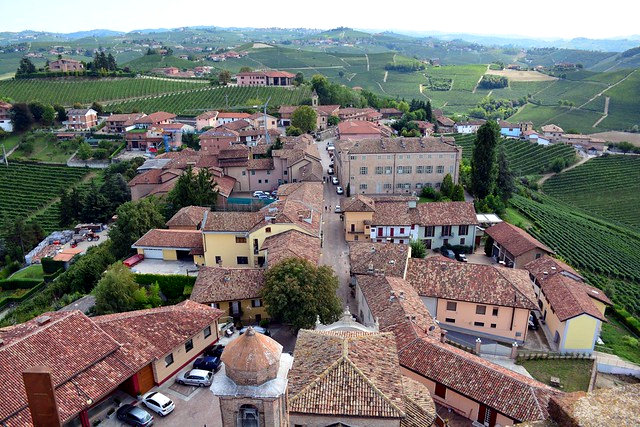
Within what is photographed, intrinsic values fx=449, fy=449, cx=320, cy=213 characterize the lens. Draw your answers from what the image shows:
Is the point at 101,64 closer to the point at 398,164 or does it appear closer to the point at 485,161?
the point at 398,164

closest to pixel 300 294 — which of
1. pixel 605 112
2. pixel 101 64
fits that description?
pixel 101 64

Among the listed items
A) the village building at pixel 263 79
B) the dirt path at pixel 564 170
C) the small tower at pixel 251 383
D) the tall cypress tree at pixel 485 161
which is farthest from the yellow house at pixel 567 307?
the village building at pixel 263 79

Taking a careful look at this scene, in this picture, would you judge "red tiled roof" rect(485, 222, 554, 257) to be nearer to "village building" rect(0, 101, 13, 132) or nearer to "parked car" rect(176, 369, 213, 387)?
"parked car" rect(176, 369, 213, 387)

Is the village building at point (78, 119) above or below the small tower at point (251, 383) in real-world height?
below

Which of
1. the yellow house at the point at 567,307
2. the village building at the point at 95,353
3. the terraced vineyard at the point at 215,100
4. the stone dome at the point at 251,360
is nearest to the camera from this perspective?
the stone dome at the point at 251,360

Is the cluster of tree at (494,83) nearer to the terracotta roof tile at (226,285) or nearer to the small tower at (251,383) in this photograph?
the terracotta roof tile at (226,285)

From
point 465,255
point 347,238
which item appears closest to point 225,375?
point 347,238

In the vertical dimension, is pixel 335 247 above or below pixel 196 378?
below
